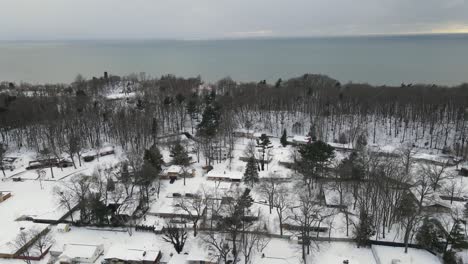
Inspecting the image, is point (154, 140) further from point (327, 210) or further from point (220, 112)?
point (327, 210)

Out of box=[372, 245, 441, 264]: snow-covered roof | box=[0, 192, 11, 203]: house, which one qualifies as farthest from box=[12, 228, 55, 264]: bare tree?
box=[372, 245, 441, 264]: snow-covered roof

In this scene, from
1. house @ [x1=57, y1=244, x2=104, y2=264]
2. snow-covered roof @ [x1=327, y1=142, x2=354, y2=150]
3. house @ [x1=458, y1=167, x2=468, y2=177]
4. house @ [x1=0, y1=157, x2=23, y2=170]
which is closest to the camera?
house @ [x1=57, y1=244, x2=104, y2=264]

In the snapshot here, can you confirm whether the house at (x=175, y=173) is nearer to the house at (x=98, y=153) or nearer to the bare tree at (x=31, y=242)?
the house at (x=98, y=153)

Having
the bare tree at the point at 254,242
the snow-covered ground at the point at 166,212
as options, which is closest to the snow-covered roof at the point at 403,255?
the snow-covered ground at the point at 166,212

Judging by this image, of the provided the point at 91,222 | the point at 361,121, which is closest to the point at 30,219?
the point at 91,222

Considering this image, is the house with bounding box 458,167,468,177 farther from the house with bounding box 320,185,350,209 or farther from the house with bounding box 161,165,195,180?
the house with bounding box 161,165,195,180

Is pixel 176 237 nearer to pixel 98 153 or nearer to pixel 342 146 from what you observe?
pixel 98 153

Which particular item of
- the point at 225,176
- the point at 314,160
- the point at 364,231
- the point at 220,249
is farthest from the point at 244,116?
the point at 220,249
